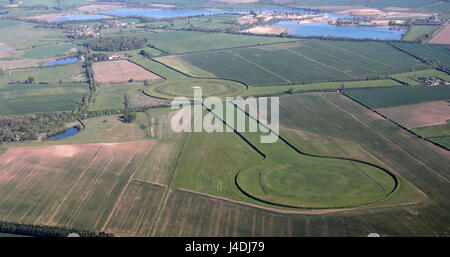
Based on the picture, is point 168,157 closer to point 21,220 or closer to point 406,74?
point 21,220

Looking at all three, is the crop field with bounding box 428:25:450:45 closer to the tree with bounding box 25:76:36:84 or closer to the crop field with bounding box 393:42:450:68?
the crop field with bounding box 393:42:450:68

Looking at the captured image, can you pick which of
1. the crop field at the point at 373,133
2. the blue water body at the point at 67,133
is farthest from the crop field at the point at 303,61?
the blue water body at the point at 67,133

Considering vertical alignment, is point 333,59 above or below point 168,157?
above

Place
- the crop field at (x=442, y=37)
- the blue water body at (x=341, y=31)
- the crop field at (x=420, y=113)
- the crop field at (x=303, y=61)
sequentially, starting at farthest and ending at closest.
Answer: the blue water body at (x=341, y=31) → the crop field at (x=442, y=37) → the crop field at (x=303, y=61) → the crop field at (x=420, y=113)

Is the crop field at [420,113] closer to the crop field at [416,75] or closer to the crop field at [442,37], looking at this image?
Answer: the crop field at [416,75]

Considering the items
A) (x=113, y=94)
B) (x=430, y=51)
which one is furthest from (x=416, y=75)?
(x=113, y=94)

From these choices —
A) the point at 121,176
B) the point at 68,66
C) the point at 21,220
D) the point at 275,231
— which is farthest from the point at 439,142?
the point at 68,66

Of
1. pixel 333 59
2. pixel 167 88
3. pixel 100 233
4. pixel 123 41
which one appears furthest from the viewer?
pixel 123 41
